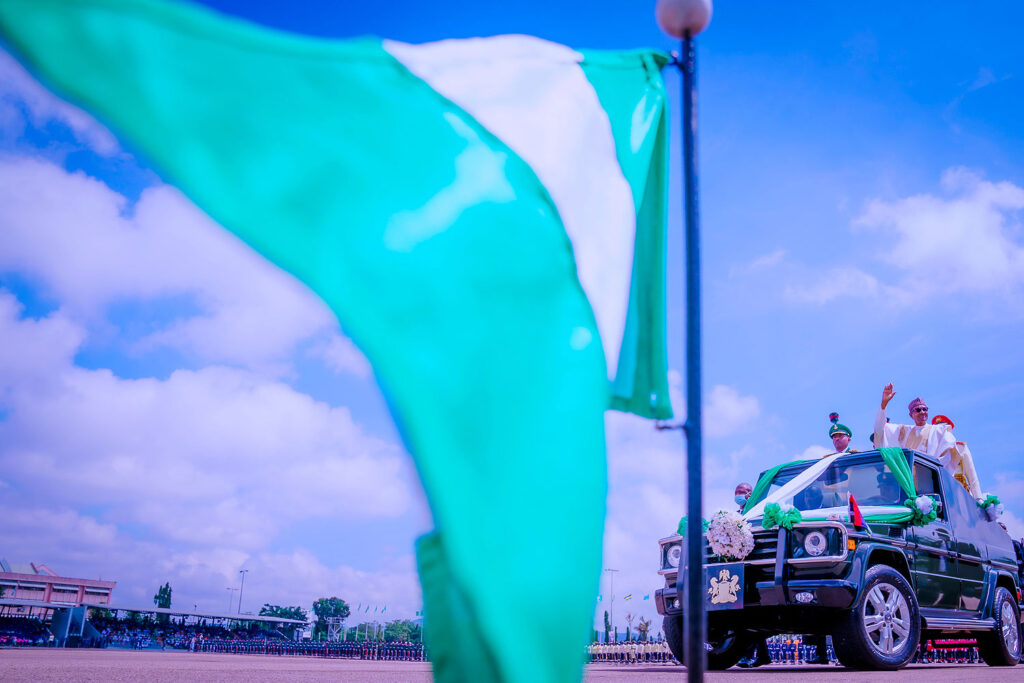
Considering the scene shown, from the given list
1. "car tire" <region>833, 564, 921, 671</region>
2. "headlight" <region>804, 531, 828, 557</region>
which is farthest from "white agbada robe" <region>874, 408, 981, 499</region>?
"headlight" <region>804, 531, 828, 557</region>

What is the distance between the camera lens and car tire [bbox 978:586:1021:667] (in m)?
8.84

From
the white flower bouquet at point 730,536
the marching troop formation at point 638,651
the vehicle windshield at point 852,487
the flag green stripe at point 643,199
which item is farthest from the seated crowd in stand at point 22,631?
the flag green stripe at point 643,199

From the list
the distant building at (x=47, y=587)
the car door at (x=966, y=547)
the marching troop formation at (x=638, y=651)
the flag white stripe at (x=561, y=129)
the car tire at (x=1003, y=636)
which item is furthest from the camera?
the distant building at (x=47, y=587)

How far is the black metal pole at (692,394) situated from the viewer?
7.51 ft

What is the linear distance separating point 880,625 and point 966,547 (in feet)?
7.95

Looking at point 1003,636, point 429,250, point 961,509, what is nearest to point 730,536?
point 961,509

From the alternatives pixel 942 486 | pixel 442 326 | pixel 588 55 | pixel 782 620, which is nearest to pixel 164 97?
pixel 442 326

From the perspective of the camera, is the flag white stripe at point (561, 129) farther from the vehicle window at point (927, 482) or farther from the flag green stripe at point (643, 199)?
the vehicle window at point (927, 482)

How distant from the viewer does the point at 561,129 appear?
2420 mm

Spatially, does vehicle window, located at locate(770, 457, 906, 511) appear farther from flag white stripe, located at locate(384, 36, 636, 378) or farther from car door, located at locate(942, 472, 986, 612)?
flag white stripe, located at locate(384, 36, 636, 378)

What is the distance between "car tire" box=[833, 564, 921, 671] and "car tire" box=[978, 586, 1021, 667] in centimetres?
233

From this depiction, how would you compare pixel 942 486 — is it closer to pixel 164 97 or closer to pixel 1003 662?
pixel 1003 662

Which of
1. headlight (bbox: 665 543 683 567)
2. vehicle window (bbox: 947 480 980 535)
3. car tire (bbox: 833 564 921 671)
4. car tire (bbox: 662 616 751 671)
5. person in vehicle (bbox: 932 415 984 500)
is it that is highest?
person in vehicle (bbox: 932 415 984 500)

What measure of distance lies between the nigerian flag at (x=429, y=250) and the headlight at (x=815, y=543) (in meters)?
5.49
